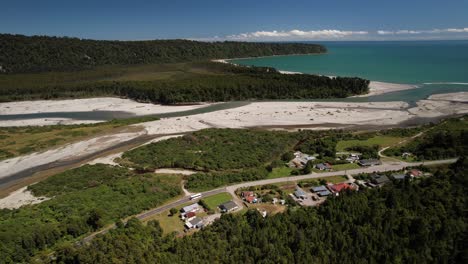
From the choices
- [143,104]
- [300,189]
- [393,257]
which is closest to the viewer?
[393,257]

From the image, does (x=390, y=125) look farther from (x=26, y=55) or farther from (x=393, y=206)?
(x=26, y=55)

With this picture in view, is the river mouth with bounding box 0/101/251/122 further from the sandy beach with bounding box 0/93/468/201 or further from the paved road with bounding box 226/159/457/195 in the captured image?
the paved road with bounding box 226/159/457/195

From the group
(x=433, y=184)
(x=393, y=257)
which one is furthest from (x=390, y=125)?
(x=393, y=257)

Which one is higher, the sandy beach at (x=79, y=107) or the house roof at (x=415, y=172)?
the sandy beach at (x=79, y=107)

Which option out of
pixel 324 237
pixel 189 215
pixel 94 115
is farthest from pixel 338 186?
pixel 94 115

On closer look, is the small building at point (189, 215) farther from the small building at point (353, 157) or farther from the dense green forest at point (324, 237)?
the small building at point (353, 157)

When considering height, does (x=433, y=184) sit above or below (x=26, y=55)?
below

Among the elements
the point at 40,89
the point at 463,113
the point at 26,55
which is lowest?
the point at 463,113

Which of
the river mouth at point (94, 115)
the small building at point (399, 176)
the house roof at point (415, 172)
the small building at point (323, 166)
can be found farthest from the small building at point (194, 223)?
the river mouth at point (94, 115)
